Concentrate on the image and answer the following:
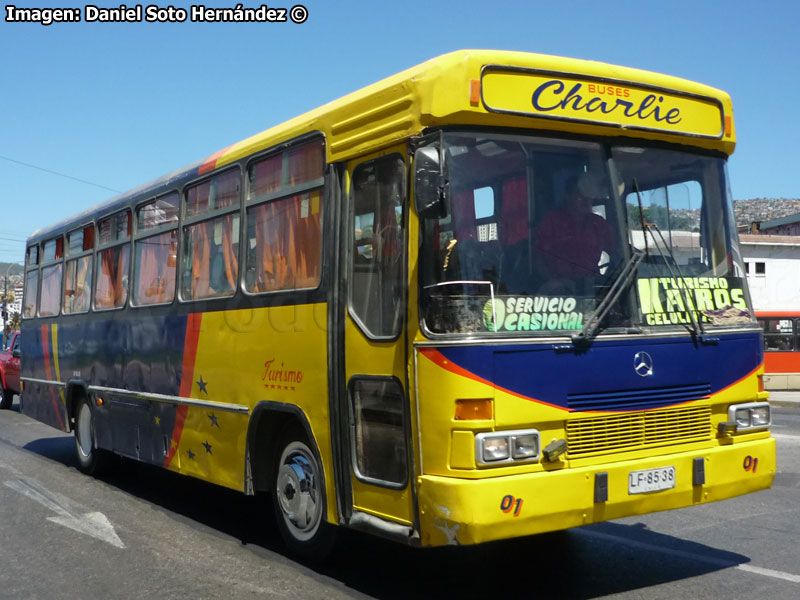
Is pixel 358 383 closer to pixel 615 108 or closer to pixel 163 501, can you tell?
pixel 615 108

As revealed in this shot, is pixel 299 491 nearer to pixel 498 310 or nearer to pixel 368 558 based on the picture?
pixel 368 558

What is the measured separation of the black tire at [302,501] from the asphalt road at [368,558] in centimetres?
16

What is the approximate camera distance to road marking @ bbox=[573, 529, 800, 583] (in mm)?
6066

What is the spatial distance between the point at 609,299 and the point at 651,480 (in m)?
1.09

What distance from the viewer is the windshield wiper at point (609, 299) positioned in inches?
214

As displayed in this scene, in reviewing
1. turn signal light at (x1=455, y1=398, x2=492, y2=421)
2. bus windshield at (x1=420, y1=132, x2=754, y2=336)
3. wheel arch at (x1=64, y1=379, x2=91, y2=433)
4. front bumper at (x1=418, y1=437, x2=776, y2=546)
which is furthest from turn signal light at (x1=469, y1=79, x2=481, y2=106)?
wheel arch at (x1=64, y1=379, x2=91, y2=433)

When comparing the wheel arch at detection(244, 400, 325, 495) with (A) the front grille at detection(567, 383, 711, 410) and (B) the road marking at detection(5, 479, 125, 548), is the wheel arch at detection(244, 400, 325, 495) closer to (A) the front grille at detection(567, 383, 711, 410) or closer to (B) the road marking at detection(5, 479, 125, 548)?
(B) the road marking at detection(5, 479, 125, 548)

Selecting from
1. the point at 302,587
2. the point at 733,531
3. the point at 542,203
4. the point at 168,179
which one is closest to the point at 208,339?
the point at 168,179

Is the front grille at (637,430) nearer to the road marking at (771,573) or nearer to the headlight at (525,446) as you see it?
the headlight at (525,446)

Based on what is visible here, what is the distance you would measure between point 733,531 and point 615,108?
3.70 meters

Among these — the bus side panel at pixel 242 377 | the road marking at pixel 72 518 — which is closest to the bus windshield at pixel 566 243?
the bus side panel at pixel 242 377

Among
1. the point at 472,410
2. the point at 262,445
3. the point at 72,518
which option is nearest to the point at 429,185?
the point at 472,410

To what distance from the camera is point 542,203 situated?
5.57 metres

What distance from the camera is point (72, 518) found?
855cm
